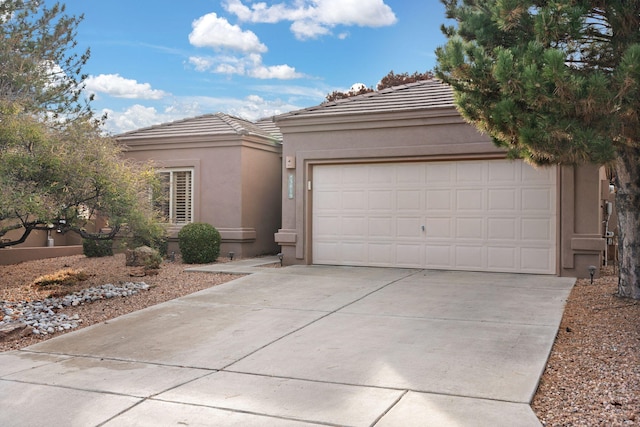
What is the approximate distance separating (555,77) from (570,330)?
3.07 meters

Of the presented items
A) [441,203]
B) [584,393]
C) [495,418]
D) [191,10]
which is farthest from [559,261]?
[191,10]

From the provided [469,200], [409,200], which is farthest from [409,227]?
[469,200]

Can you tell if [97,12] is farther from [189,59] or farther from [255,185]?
[255,185]

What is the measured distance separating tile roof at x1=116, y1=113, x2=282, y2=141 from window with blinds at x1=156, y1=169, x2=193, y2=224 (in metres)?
1.07

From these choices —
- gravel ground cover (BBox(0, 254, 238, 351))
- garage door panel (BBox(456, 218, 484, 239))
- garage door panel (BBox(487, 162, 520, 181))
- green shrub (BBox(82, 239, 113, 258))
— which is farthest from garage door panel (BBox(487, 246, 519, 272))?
green shrub (BBox(82, 239, 113, 258))

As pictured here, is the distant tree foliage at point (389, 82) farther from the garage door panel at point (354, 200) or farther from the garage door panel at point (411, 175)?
the garage door panel at point (411, 175)

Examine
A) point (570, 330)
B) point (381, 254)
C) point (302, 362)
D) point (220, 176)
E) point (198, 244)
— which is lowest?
point (302, 362)

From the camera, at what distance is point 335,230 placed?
1320 cm

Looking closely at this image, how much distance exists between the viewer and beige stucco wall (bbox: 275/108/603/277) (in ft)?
35.9

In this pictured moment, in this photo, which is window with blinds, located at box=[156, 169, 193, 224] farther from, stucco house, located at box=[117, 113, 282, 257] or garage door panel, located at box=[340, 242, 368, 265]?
garage door panel, located at box=[340, 242, 368, 265]

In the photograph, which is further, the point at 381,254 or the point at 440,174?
the point at 381,254

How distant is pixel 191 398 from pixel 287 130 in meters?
9.17

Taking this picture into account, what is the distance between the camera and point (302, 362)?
6.18m

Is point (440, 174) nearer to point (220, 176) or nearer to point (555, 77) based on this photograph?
point (555, 77)
